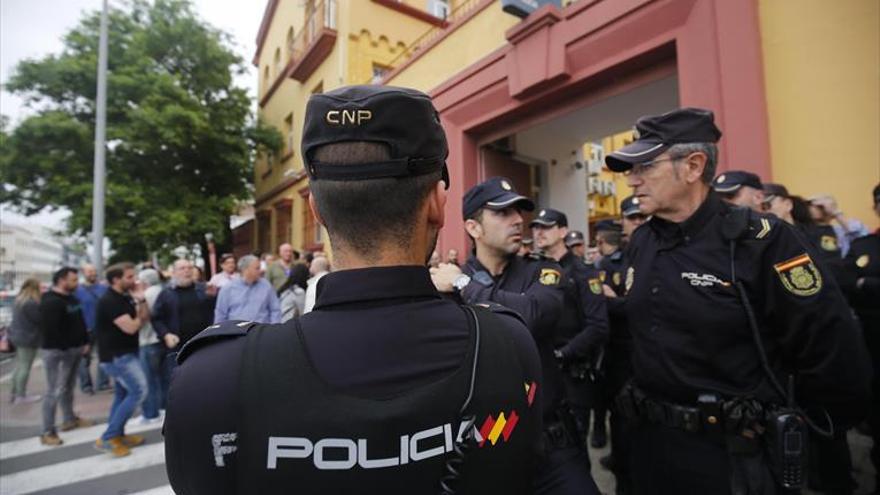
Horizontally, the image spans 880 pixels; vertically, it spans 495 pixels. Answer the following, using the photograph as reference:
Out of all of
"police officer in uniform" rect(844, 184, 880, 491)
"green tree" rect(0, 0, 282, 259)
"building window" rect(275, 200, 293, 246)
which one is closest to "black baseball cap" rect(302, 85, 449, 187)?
"police officer in uniform" rect(844, 184, 880, 491)

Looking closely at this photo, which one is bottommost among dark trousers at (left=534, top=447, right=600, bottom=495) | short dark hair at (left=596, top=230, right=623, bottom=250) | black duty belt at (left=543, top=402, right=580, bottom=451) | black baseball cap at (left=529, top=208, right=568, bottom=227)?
dark trousers at (left=534, top=447, right=600, bottom=495)

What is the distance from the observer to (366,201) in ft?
3.18

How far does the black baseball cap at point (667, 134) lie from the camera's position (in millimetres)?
2076

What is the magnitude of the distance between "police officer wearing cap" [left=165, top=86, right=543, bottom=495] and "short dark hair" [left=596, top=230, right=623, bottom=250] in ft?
14.6

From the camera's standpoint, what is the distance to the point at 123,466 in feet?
14.4

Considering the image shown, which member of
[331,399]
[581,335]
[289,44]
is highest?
[289,44]

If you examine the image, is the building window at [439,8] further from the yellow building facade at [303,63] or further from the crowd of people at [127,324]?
the crowd of people at [127,324]

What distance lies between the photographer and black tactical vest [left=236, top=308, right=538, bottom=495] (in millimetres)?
820

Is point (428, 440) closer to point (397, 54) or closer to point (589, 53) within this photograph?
point (589, 53)

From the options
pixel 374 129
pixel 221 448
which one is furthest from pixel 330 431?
pixel 374 129

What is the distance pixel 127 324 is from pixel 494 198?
14.8 ft

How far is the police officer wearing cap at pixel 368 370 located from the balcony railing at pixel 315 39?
12.4 m

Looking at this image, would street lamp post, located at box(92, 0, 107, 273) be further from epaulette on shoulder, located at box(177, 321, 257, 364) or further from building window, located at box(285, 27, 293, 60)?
epaulette on shoulder, located at box(177, 321, 257, 364)

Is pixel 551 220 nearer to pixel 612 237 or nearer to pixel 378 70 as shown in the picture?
pixel 612 237
